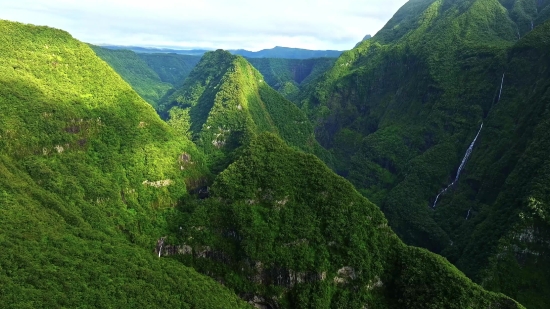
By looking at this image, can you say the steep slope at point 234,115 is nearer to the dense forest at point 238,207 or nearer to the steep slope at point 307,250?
the dense forest at point 238,207

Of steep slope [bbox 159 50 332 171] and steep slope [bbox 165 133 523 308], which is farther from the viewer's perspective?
steep slope [bbox 159 50 332 171]

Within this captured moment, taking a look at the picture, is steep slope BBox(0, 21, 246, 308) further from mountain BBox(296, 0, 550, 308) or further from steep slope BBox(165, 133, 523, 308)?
mountain BBox(296, 0, 550, 308)

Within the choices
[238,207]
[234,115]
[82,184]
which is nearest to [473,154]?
[234,115]

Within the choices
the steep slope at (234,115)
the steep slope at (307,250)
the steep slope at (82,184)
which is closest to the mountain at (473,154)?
the steep slope at (234,115)

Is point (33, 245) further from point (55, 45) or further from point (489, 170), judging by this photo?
point (489, 170)

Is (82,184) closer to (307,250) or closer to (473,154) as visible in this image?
(307,250)

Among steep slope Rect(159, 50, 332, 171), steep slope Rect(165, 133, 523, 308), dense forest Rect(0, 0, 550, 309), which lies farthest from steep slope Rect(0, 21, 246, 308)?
steep slope Rect(159, 50, 332, 171)
